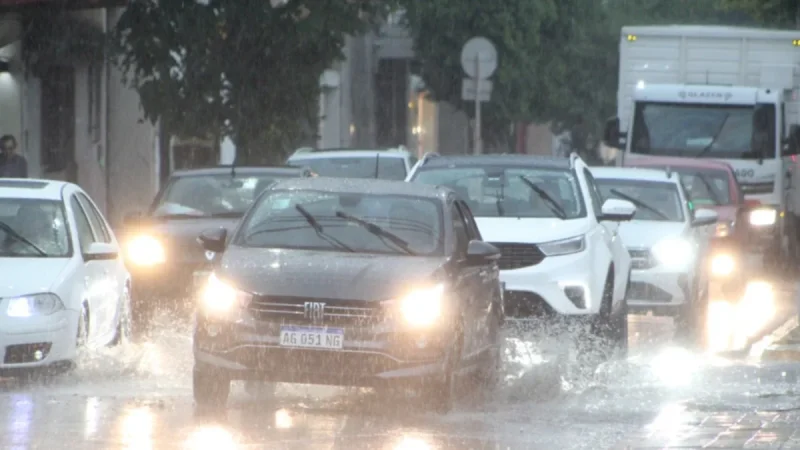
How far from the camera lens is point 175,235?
17.5 metres

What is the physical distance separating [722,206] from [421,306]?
42.8 feet

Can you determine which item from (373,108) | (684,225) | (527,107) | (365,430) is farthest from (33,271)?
(373,108)

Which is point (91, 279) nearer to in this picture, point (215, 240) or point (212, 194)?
point (215, 240)

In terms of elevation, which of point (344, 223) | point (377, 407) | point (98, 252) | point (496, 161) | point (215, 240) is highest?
point (496, 161)

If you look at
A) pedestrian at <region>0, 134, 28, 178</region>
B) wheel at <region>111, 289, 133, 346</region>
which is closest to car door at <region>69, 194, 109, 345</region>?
wheel at <region>111, 289, 133, 346</region>

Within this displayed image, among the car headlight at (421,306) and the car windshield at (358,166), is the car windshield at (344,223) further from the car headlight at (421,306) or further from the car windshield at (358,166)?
the car windshield at (358,166)

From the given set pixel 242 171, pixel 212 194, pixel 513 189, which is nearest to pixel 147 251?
Answer: pixel 212 194

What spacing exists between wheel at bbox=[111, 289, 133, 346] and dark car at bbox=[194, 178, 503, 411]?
2645mm

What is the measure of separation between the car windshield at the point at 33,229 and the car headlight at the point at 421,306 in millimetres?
3151

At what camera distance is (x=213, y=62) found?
2512 centimetres

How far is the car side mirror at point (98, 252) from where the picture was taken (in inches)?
531

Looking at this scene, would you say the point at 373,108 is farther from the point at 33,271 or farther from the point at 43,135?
the point at 33,271

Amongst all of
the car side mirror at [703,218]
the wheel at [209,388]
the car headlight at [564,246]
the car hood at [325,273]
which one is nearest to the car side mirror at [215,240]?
the car hood at [325,273]

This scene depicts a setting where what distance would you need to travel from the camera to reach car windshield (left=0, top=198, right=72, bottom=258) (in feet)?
44.2
